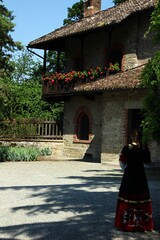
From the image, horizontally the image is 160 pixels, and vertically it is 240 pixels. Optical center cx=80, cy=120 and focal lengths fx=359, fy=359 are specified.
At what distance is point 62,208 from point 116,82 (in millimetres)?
10431

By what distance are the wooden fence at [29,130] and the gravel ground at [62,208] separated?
33.0 feet

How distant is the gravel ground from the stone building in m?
5.40

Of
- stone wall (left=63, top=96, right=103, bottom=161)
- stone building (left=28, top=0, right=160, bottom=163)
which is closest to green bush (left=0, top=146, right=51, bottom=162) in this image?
stone wall (left=63, top=96, right=103, bottom=161)

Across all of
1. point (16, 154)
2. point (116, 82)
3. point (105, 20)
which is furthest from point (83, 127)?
point (105, 20)

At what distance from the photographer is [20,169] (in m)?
14.6

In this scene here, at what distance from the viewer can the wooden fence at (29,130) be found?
22.5 meters

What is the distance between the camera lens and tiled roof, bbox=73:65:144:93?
16069 mm

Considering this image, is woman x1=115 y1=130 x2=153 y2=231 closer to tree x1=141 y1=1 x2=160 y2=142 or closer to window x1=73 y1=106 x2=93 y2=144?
tree x1=141 y1=1 x2=160 y2=142

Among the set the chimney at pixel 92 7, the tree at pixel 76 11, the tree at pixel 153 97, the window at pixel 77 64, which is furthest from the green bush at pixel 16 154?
the tree at pixel 76 11

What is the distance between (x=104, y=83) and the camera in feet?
57.8

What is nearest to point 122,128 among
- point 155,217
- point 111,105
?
point 111,105

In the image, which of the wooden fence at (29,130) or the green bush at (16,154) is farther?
the wooden fence at (29,130)

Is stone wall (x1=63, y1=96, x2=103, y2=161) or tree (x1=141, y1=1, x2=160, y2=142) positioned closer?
tree (x1=141, y1=1, x2=160, y2=142)

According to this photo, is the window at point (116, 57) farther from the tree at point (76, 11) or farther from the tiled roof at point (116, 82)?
the tree at point (76, 11)
